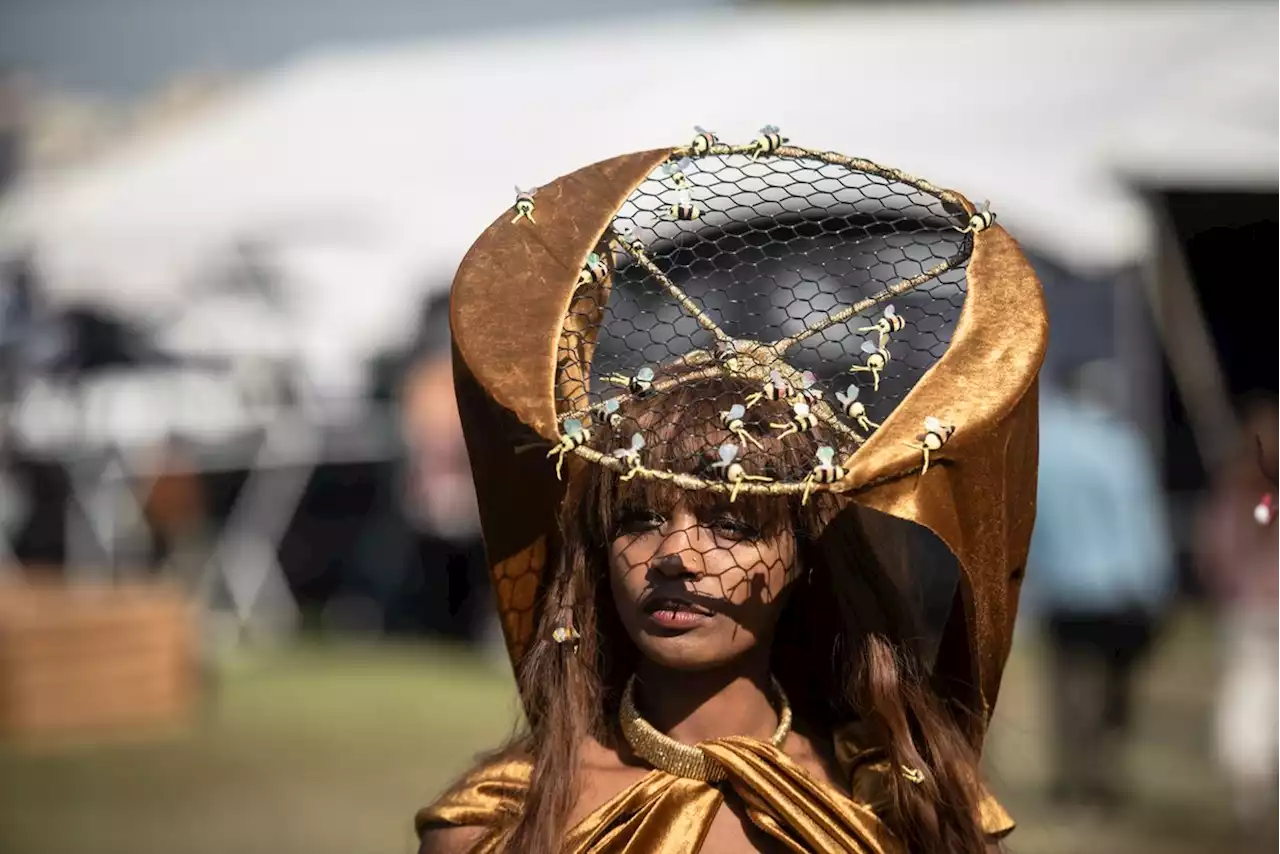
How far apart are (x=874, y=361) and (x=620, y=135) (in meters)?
8.94

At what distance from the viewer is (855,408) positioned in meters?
2.25

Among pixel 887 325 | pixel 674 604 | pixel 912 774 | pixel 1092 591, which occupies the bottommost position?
pixel 1092 591

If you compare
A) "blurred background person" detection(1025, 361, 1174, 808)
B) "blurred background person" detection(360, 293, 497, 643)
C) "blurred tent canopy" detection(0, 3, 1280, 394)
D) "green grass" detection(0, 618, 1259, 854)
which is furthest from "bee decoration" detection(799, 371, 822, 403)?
"blurred background person" detection(360, 293, 497, 643)

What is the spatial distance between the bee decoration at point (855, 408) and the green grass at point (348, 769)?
2.97 m

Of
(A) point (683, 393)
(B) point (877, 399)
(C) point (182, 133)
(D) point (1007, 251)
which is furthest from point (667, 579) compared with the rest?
(C) point (182, 133)

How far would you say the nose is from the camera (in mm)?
2221

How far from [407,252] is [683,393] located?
30.5 feet

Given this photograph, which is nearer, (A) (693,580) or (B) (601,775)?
(A) (693,580)

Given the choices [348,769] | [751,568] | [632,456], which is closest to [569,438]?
[632,456]

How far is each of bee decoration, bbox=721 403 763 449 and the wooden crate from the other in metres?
7.73

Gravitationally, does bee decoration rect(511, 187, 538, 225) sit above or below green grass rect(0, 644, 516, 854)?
above

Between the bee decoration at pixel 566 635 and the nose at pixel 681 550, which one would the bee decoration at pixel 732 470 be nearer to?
the nose at pixel 681 550

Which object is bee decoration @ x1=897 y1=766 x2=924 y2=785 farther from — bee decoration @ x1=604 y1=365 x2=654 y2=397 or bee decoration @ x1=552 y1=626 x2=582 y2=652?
bee decoration @ x1=604 y1=365 x2=654 y2=397

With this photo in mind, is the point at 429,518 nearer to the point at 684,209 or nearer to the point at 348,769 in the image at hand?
the point at 348,769
